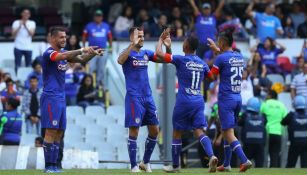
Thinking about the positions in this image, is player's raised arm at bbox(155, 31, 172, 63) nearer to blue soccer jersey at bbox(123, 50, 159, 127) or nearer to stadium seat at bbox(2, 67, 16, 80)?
blue soccer jersey at bbox(123, 50, 159, 127)

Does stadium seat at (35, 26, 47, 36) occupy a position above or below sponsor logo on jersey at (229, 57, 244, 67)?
above

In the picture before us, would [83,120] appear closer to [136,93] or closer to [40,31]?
Answer: [40,31]

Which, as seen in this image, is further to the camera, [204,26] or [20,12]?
[20,12]

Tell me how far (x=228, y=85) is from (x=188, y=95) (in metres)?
0.77

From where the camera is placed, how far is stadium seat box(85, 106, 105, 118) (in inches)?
1062

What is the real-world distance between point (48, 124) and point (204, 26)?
1135cm

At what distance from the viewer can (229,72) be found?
18.8 metres

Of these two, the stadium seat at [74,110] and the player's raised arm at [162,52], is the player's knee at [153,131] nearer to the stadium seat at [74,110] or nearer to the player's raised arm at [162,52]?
the player's raised arm at [162,52]

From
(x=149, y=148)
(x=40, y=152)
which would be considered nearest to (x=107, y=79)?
(x=40, y=152)

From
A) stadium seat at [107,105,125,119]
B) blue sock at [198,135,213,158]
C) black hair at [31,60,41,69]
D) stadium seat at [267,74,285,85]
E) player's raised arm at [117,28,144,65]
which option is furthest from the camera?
stadium seat at [267,74,285,85]

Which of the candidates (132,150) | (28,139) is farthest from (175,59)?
(28,139)

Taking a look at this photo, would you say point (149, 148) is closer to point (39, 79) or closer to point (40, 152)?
point (40, 152)

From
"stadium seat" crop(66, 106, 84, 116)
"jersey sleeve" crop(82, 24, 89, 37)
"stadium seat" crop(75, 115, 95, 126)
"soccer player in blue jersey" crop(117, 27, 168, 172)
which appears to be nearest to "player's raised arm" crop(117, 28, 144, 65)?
"soccer player in blue jersey" crop(117, 27, 168, 172)

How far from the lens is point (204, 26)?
94.0 feet
